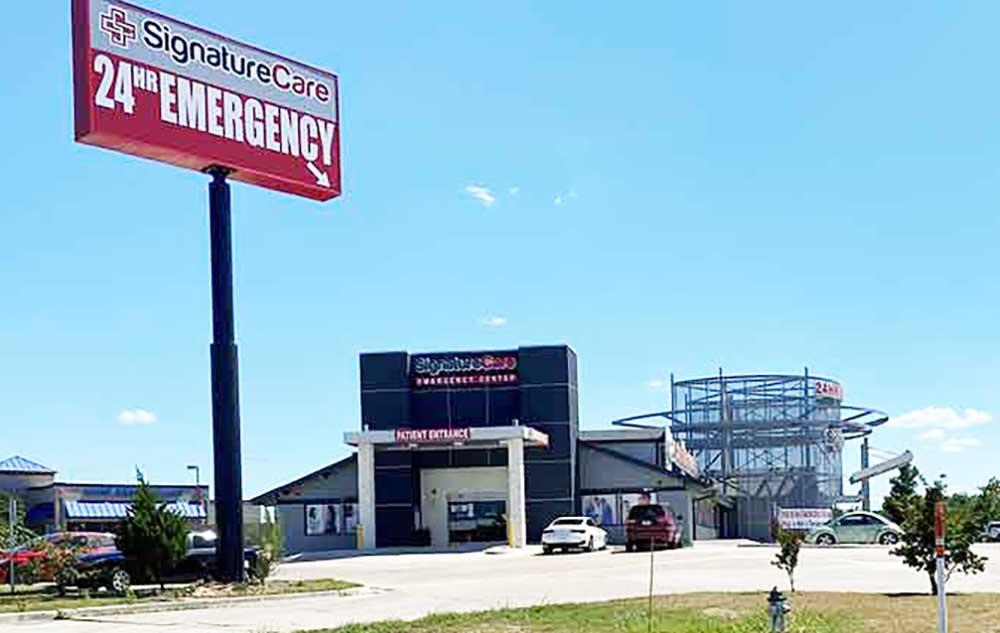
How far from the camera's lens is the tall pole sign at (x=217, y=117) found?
2680 cm

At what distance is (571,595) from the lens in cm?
2523

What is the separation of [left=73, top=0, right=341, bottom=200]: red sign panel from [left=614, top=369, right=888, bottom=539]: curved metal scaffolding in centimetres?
5123

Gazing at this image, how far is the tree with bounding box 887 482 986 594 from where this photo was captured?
21.2 m

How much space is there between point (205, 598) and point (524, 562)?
650 inches

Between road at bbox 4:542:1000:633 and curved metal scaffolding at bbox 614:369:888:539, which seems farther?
curved metal scaffolding at bbox 614:369:888:539

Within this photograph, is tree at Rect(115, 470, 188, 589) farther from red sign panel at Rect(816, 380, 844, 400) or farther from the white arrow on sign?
red sign panel at Rect(816, 380, 844, 400)

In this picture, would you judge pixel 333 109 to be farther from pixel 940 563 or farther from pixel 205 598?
pixel 940 563

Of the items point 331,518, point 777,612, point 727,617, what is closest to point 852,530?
point 331,518

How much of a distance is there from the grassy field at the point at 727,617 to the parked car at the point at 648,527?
25.5m

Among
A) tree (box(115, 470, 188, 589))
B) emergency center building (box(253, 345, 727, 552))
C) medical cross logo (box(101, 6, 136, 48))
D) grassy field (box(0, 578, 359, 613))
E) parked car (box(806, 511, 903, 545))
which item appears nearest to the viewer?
grassy field (box(0, 578, 359, 613))

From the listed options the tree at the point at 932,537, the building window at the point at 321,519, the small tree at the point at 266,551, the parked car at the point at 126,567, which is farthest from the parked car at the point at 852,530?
the tree at the point at 932,537

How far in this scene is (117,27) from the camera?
89.0ft

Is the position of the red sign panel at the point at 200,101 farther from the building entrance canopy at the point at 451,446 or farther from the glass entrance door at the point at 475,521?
the glass entrance door at the point at 475,521

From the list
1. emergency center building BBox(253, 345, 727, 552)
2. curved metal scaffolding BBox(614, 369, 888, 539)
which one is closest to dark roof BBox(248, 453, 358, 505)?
emergency center building BBox(253, 345, 727, 552)
